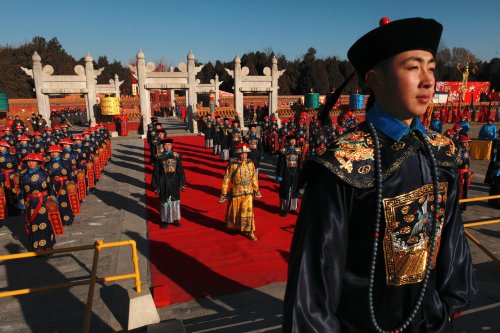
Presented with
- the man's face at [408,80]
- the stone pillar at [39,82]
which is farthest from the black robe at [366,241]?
the stone pillar at [39,82]

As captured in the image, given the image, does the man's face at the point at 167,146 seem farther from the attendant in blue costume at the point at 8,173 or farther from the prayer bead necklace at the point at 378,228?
the prayer bead necklace at the point at 378,228

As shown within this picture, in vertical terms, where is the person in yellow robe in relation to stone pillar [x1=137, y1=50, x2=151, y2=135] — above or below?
below

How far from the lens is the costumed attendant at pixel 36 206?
568 centimetres

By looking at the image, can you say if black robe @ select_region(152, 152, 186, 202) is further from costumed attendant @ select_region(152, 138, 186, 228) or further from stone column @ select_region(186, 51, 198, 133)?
stone column @ select_region(186, 51, 198, 133)

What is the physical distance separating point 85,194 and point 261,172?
589 centimetres

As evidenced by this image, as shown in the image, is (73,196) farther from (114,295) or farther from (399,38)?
(399,38)

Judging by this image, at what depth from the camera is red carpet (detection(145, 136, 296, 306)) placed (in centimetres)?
471

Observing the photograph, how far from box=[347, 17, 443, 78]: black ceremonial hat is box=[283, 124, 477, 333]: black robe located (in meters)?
0.32

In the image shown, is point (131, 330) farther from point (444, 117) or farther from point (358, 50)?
point (444, 117)

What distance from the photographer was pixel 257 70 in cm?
5197

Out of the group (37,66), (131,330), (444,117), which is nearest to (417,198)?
(131,330)

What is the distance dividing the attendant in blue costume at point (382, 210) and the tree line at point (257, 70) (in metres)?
38.6

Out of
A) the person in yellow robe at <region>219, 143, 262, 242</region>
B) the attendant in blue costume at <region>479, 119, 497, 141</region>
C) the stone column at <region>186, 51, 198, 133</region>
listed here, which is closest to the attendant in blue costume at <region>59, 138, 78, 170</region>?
the person in yellow robe at <region>219, 143, 262, 242</region>

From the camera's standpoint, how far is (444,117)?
92.8ft
